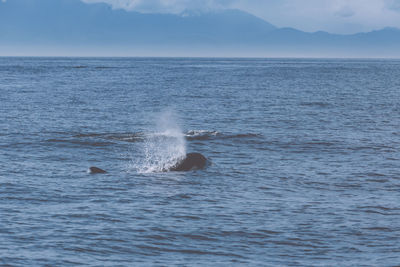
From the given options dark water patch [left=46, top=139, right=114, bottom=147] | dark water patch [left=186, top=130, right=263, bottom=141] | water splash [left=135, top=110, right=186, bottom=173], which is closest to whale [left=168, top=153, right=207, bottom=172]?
water splash [left=135, top=110, right=186, bottom=173]

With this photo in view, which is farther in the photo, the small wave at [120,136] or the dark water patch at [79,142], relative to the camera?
the small wave at [120,136]

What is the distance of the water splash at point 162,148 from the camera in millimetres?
28141

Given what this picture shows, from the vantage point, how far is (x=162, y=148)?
112 feet

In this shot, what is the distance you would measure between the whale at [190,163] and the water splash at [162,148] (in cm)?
31

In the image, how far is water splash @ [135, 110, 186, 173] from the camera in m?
28.1

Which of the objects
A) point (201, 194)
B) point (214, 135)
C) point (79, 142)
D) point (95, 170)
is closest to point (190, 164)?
point (95, 170)

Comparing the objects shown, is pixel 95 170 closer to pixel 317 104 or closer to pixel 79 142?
pixel 79 142

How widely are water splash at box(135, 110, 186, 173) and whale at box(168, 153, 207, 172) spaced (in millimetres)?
315

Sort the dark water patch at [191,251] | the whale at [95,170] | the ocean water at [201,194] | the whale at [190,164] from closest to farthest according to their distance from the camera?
A: the dark water patch at [191,251], the ocean water at [201,194], the whale at [95,170], the whale at [190,164]

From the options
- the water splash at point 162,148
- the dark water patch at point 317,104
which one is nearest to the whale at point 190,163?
the water splash at point 162,148

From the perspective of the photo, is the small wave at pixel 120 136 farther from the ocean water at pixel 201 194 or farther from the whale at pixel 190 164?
the whale at pixel 190 164

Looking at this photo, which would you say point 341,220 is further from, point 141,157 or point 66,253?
point 141,157

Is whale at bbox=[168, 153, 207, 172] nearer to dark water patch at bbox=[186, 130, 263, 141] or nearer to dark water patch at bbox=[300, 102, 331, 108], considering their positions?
dark water patch at bbox=[186, 130, 263, 141]

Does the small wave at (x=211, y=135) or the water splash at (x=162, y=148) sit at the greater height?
the small wave at (x=211, y=135)
